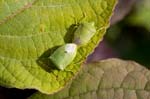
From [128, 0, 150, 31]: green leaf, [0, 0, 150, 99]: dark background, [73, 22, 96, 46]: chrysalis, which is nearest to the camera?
[73, 22, 96, 46]: chrysalis

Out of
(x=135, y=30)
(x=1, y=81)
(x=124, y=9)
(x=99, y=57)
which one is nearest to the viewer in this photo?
(x=1, y=81)

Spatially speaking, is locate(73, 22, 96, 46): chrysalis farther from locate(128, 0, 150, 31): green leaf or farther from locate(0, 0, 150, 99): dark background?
locate(128, 0, 150, 31): green leaf

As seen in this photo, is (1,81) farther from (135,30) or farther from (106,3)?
(135,30)

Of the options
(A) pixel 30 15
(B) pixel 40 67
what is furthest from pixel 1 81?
(A) pixel 30 15

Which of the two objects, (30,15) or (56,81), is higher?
(30,15)

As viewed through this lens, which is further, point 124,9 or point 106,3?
point 124,9

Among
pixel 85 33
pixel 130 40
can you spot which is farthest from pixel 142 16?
Answer: pixel 85 33

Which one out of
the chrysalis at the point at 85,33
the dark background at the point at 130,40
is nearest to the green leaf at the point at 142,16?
the dark background at the point at 130,40

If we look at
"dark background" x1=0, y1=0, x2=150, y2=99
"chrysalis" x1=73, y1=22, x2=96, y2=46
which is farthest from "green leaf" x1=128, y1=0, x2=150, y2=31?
"chrysalis" x1=73, y1=22, x2=96, y2=46
